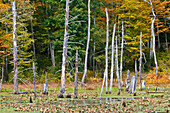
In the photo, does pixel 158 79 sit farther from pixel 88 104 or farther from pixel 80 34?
pixel 88 104

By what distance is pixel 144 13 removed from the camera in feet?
143

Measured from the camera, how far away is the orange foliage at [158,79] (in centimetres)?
3942

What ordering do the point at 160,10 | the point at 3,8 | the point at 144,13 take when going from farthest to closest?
the point at 160,10 < the point at 144,13 < the point at 3,8

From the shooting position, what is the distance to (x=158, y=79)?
40.0 meters

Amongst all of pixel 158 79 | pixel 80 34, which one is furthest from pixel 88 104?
pixel 158 79

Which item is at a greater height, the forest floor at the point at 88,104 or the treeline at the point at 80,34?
the treeline at the point at 80,34

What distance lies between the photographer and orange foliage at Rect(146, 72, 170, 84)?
39.4 m

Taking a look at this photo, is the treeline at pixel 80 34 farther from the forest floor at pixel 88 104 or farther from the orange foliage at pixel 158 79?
the forest floor at pixel 88 104

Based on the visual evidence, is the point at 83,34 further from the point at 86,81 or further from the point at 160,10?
the point at 160,10

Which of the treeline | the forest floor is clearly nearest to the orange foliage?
the treeline

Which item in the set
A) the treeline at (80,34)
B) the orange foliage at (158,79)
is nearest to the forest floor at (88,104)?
the treeline at (80,34)

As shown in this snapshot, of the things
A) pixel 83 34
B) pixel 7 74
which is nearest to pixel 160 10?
pixel 83 34

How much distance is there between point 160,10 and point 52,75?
70.0ft

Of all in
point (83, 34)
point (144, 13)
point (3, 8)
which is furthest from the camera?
point (144, 13)
